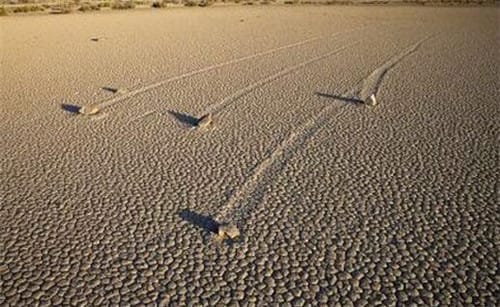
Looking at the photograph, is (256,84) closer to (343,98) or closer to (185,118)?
(343,98)

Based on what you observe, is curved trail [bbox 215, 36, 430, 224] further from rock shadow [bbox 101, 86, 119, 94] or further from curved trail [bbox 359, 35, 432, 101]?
rock shadow [bbox 101, 86, 119, 94]

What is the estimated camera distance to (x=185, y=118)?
7363 mm

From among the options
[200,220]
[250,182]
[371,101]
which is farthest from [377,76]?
[200,220]

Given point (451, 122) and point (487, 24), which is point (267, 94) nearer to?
point (451, 122)

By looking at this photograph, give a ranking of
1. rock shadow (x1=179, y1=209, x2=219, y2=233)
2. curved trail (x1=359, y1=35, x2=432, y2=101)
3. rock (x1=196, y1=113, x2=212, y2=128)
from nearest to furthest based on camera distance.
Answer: rock shadow (x1=179, y1=209, x2=219, y2=233), rock (x1=196, y1=113, x2=212, y2=128), curved trail (x1=359, y1=35, x2=432, y2=101)

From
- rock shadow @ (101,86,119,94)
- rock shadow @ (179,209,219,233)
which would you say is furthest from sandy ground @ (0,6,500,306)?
rock shadow @ (101,86,119,94)

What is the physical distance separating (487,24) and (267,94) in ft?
49.1

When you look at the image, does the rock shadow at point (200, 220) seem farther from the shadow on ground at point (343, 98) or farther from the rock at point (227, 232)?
the shadow on ground at point (343, 98)

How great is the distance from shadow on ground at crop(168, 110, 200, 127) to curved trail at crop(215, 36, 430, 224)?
162 centimetres

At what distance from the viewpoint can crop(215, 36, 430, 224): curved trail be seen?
4.64m

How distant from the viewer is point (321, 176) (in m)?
5.43

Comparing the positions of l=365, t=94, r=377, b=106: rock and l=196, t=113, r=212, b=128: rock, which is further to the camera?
l=365, t=94, r=377, b=106: rock

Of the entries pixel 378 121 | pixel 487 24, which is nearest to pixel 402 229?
pixel 378 121

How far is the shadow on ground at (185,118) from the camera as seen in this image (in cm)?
715
